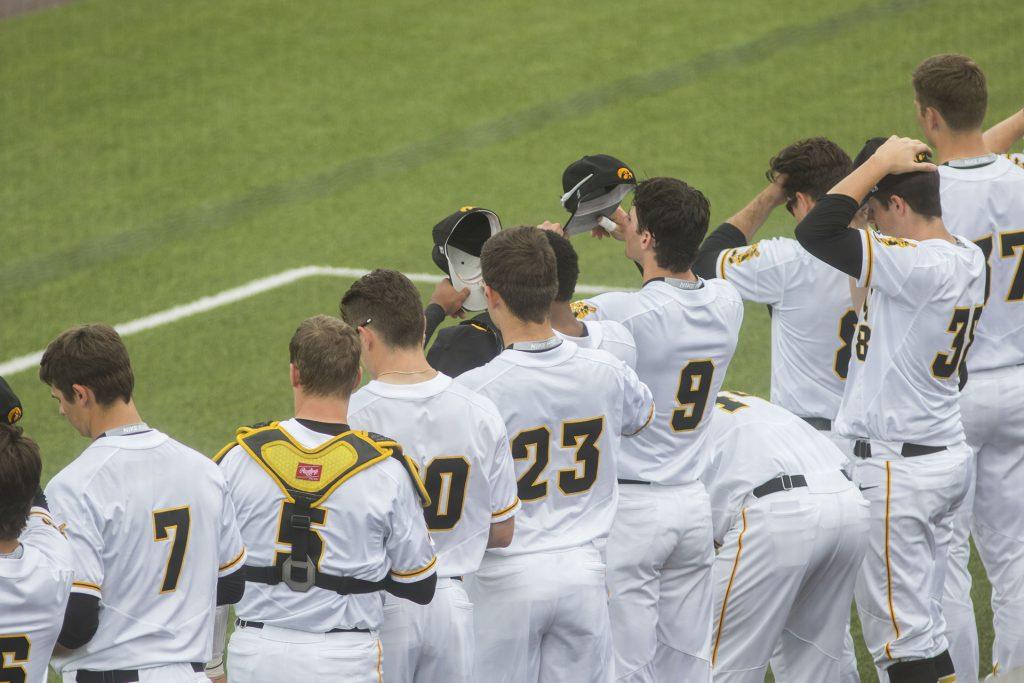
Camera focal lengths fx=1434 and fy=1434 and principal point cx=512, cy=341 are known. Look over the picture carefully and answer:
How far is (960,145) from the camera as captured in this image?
15.6 ft

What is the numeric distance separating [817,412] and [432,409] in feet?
5.70

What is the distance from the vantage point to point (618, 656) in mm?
4137

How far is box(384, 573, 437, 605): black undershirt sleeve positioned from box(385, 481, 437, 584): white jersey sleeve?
0.4 inches

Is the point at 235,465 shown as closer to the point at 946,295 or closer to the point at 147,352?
the point at 946,295

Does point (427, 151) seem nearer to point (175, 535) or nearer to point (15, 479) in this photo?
point (175, 535)

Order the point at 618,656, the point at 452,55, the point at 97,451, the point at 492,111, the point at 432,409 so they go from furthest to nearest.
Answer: the point at 452,55 < the point at 492,111 < the point at 618,656 < the point at 432,409 < the point at 97,451

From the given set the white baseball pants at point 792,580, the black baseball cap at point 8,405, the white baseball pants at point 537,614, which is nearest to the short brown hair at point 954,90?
the white baseball pants at point 792,580

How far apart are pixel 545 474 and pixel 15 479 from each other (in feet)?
4.50

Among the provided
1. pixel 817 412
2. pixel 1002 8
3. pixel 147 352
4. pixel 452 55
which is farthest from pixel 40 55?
pixel 817 412

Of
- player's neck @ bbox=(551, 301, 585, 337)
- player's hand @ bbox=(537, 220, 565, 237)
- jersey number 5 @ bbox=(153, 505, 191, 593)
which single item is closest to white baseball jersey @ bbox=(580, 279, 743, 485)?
player's neck @ bbox=(551, 301, 585, 337)

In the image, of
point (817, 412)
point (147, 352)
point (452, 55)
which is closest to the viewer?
point (817, 412)

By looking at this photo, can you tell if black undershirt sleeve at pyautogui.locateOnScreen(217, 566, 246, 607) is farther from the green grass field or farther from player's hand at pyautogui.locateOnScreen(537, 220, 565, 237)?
the green grass field

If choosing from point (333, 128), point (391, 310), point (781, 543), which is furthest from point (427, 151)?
point (391, 310)

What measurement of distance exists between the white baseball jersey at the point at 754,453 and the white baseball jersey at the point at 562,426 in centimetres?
51
